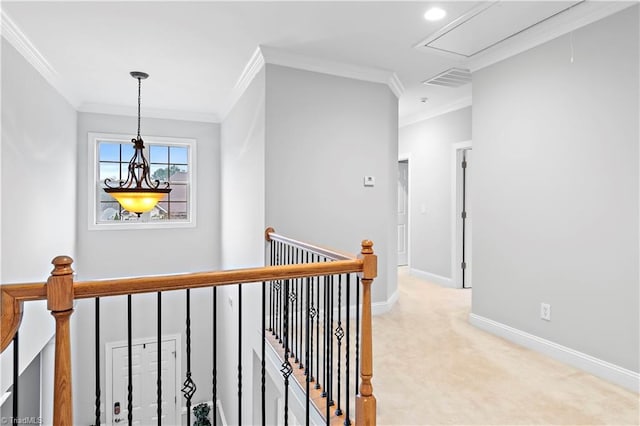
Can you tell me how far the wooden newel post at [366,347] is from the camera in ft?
6.10

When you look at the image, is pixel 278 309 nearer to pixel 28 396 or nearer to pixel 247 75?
pixel 247 75

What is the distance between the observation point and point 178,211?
596 centimetres

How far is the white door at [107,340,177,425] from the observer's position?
5.75 meters

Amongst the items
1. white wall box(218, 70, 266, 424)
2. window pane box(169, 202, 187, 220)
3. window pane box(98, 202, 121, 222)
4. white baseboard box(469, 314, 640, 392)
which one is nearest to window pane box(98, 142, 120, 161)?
window pane box(98, 202, 121, 222)

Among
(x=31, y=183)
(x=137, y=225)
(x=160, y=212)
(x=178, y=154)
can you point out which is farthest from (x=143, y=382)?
(x=31, y=183)

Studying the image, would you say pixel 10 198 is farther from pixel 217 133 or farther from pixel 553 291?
pixel 553 291

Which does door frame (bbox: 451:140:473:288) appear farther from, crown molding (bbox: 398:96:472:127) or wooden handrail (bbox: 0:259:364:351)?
wooden handrail (bbox: 0:259:364:351)

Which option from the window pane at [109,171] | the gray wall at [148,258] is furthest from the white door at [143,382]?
the window pane at [109,171]

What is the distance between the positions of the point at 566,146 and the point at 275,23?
2372 mm

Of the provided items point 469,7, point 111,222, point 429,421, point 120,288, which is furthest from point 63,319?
point 111,222

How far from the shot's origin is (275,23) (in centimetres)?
288

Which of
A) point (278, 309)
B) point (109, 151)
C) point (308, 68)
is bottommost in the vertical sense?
point (278, 309)

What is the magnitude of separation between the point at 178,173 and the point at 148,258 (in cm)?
139

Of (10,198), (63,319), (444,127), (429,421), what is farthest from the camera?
(444,127)
